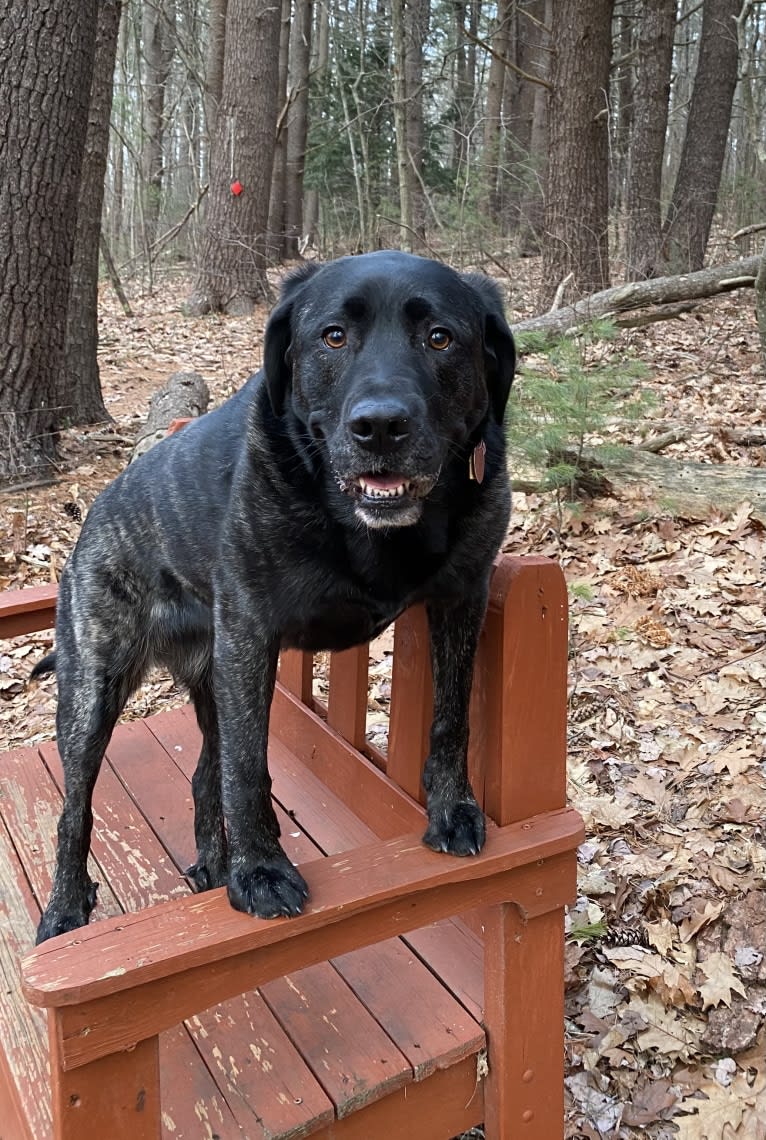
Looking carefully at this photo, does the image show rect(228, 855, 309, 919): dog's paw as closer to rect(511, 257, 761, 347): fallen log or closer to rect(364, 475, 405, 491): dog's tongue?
rect(364, 475, 405, 491): dog's tongue

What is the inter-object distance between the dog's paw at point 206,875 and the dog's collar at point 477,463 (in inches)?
61.1

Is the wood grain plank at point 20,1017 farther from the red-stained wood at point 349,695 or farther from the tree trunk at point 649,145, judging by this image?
the tree trunk at point 649,145

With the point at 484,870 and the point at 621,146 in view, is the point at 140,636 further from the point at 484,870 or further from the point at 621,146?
the point at 621,146

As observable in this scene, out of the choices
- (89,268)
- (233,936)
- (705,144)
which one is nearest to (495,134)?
(705,144)

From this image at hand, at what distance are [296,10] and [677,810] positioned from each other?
22.5 m

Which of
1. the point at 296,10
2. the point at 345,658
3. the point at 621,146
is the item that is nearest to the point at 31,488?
the point at 345,658

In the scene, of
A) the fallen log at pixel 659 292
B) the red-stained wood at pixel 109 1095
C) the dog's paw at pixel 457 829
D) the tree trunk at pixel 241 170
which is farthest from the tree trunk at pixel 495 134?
the red-stained wood at pixel 109 1095

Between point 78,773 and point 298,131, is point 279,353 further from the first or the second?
point 298,131

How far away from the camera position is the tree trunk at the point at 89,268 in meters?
8.07

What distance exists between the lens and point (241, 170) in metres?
14.6

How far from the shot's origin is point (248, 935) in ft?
6.33

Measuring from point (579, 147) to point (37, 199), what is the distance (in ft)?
20.9

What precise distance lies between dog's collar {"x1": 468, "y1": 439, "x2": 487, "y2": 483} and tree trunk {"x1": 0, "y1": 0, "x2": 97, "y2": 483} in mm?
5470

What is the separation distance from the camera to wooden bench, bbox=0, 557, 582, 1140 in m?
1.87
